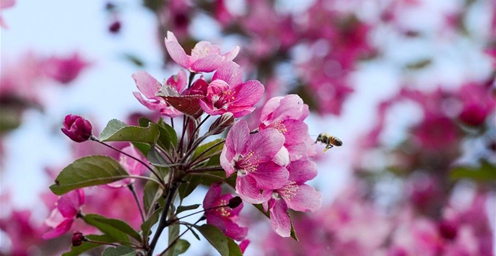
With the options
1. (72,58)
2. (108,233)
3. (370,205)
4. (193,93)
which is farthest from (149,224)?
(370,205)

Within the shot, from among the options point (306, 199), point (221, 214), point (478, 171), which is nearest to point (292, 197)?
point (306, 199)

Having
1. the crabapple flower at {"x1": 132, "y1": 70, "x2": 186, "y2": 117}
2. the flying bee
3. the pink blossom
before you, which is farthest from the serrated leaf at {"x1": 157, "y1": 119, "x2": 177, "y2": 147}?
the pink blossom

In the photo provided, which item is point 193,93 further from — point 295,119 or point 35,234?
point 35,234

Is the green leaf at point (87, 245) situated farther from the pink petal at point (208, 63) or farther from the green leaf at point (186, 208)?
the pink petal at point (208, 63)

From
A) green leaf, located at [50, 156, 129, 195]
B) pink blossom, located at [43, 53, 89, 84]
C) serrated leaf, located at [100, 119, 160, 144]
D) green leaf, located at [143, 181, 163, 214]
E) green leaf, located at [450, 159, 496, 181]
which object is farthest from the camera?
pink blossom, located at [43, 53, 89, 84]

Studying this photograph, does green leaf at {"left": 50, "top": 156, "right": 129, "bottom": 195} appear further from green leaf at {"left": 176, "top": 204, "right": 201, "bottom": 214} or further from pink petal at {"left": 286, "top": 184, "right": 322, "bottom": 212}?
pink petal at {"left": 286, "top": 184, "right": 322, "bottom": 212}

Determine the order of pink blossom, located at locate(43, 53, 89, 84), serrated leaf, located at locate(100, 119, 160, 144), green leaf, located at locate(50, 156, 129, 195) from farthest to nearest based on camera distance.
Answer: pink blossom, located at locate(43, 53, 89, 84) → green leaf, located at locate(50, 156, 129, 195) → serrated leaf, located at locate(100, 119, 160, 144)

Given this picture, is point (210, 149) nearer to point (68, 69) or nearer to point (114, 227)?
point (114, 227)
